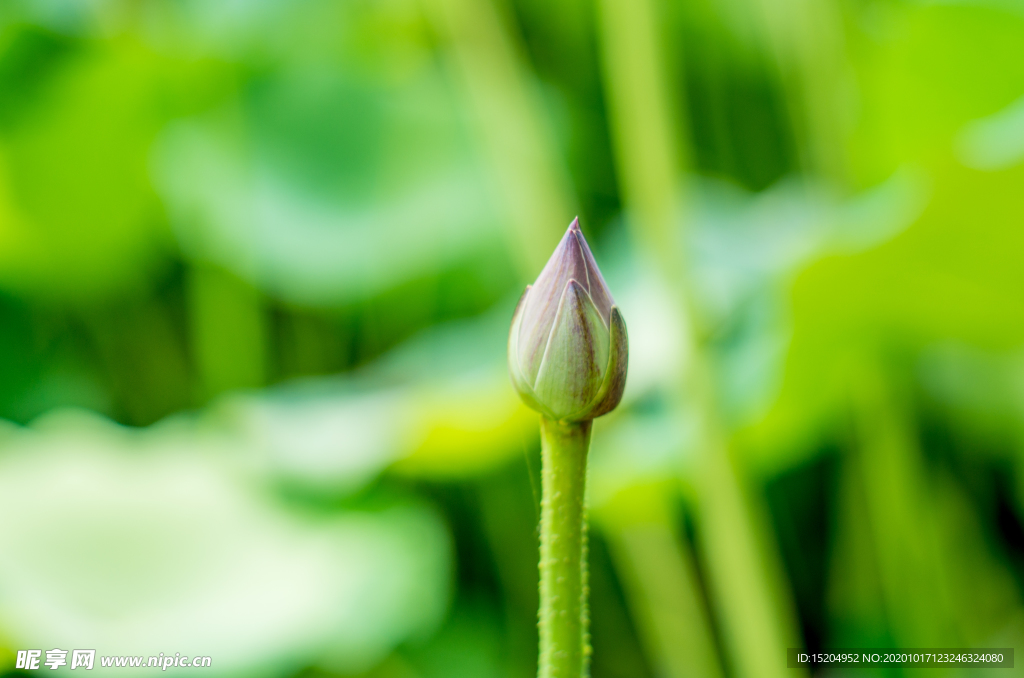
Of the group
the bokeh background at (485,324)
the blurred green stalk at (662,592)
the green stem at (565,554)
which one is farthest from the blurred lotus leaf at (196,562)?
the green stem at (565,554)

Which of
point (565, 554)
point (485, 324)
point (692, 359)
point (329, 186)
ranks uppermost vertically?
point (329, 186)

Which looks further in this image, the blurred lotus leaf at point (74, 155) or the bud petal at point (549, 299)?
the blurred lotus leaf at point (74, 155)

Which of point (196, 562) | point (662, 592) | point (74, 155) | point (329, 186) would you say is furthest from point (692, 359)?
point (74, 155)

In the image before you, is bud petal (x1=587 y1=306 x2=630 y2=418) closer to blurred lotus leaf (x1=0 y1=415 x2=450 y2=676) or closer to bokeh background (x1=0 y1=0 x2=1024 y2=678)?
bokeh background (x1=0 y1=0 x2=1024 y2=678)

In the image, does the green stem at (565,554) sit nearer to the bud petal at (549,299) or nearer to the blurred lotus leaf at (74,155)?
the bud petal at (549,299)

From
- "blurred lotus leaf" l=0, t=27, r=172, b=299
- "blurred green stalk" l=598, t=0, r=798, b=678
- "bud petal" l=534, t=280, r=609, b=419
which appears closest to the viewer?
"bud petal" l=534, t=280, r=609, b=419

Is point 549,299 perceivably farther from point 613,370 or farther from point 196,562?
point 196,562

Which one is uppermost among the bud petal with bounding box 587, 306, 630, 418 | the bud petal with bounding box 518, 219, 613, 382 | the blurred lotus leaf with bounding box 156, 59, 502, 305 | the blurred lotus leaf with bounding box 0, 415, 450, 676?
the blurred lotus leaf with bounding box 156, 59, 502, 305

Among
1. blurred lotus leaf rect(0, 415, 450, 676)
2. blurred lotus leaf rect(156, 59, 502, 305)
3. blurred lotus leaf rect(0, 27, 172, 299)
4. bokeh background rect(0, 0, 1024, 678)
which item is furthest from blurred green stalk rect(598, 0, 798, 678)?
blurred lotus leaf rect(0, 27, 172, 299)
